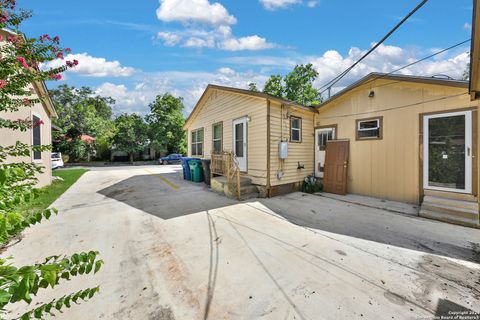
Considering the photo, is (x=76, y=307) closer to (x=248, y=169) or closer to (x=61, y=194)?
(x=248, y=169)

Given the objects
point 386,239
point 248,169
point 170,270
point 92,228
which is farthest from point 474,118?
point 92,228

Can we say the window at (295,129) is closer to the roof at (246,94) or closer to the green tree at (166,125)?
the roof at (246,94)

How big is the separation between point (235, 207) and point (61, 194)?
6417 mm

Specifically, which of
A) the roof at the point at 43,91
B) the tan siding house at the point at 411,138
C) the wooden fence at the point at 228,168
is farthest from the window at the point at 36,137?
Result: the tan siding house at the point at 411,138

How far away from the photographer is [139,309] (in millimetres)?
2180

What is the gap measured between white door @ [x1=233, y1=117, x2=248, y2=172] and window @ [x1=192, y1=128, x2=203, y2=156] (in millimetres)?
3749

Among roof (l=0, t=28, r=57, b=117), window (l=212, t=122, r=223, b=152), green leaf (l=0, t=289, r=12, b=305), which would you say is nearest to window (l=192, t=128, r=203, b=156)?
window (l=212, t=122, r=223, b=152)

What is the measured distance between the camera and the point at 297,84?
1045 inches

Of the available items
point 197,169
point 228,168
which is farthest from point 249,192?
point 197,169

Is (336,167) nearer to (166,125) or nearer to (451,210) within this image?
(451,210)

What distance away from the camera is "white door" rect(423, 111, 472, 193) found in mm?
5117

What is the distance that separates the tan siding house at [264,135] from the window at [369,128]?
1.80m

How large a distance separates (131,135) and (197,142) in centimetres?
1405

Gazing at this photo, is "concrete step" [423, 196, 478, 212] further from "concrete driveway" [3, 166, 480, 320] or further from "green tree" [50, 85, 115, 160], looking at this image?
"green tree" [50, 85, 115, 160]
